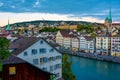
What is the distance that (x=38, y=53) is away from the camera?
2194cm

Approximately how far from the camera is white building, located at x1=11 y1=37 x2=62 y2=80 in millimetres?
20844

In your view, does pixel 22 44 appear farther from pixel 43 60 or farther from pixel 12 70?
pixel 12 70

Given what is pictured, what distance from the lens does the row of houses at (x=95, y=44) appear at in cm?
6081

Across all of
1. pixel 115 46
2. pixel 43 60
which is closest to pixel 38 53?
pixel 43 60

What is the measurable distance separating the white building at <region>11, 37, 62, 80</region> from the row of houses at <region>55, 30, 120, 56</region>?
119 ft

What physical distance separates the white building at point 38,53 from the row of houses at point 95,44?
119 ft

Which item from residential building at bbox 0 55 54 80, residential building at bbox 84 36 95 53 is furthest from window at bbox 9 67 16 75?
residential building at bbox 84 36 95 53

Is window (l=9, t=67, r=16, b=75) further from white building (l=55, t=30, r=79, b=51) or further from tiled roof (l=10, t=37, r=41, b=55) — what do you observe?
white building (l=55, t=30, r=79, b=51)

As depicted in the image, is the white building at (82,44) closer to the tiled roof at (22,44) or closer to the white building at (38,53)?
the white building at (38,53)

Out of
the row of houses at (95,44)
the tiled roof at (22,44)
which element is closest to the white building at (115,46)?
the row of houses at (95,44)

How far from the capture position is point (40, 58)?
72.2 feet

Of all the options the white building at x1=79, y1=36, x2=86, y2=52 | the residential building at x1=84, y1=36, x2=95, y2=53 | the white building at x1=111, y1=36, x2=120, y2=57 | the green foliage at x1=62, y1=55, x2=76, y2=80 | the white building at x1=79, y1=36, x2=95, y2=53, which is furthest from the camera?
the white building at x1=79, y1=36, x2=86, y2=52

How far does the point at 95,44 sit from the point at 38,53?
1784 inches

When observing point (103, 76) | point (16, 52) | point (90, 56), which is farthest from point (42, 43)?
point (90, 56)
